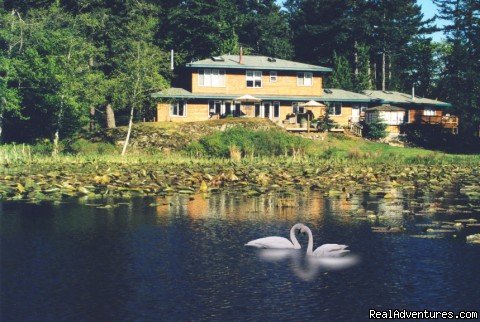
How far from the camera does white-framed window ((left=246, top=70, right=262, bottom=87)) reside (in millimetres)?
70312

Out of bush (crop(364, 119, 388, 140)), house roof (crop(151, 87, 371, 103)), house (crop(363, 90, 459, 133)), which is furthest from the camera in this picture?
house (crop(363, 90, 459, 133))

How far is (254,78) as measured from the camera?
70.5 m

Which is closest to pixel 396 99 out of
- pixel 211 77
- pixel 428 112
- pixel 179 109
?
pixel 428 112

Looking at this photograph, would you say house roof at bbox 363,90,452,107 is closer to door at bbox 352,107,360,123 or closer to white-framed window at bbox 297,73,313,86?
door at bbox 352,107,360,123

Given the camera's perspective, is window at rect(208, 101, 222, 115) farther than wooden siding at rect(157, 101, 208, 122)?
Yes

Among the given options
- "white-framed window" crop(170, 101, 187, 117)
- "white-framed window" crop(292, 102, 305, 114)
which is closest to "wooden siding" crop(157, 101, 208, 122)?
"white-framed window" crop(170, 101, 187, 117)

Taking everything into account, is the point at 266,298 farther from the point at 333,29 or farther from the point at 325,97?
the point at 333,29

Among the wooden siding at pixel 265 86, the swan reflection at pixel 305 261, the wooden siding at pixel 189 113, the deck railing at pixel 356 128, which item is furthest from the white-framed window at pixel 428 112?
the swan reflection at pixel 305 261

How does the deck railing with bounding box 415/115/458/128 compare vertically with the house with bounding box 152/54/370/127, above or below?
below

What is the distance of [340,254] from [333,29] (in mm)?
79082

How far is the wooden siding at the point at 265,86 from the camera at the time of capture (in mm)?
68812

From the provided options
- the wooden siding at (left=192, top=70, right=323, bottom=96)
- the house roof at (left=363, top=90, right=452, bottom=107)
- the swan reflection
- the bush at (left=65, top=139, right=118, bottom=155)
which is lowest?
the swan reflection

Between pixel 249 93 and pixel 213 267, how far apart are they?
54832 millimetres

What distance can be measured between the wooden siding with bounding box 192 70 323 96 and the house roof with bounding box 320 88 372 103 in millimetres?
1389
